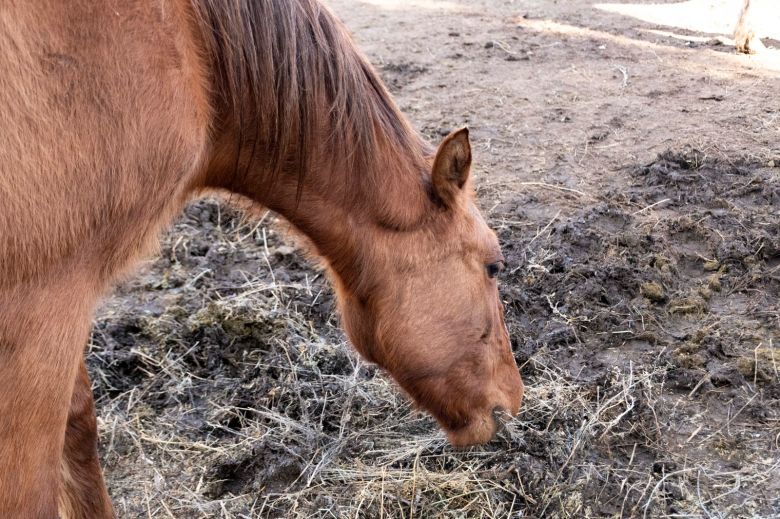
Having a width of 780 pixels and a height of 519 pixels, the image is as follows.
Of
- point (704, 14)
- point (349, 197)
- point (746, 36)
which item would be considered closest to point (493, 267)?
point (349, 197)

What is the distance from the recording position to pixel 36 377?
181 cm

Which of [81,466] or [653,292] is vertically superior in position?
[653,292]

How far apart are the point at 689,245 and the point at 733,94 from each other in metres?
2.44

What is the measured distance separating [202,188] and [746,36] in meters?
6.29

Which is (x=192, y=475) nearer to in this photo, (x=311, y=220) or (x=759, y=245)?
(x=311, y=220)

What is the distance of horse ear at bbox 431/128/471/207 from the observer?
2.49 meters

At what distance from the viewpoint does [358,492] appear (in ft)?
9.73

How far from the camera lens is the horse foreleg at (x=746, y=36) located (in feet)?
22.9

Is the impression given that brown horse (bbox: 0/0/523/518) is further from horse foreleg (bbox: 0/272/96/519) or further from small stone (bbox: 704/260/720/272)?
small stone (bbox: 704/260/720/272)

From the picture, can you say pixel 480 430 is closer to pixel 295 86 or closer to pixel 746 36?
pixel 295 86

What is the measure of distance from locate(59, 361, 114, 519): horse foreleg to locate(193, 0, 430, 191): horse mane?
1098mm

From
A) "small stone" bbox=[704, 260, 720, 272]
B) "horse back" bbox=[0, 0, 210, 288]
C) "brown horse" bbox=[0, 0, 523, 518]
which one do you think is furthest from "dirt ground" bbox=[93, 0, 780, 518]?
"horse back" bbox=[0, 0, 210, 288]

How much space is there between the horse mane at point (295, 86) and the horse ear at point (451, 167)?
0.48ft

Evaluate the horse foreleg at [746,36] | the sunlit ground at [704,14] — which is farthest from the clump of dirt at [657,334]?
the sunlit ground at [704,14]
